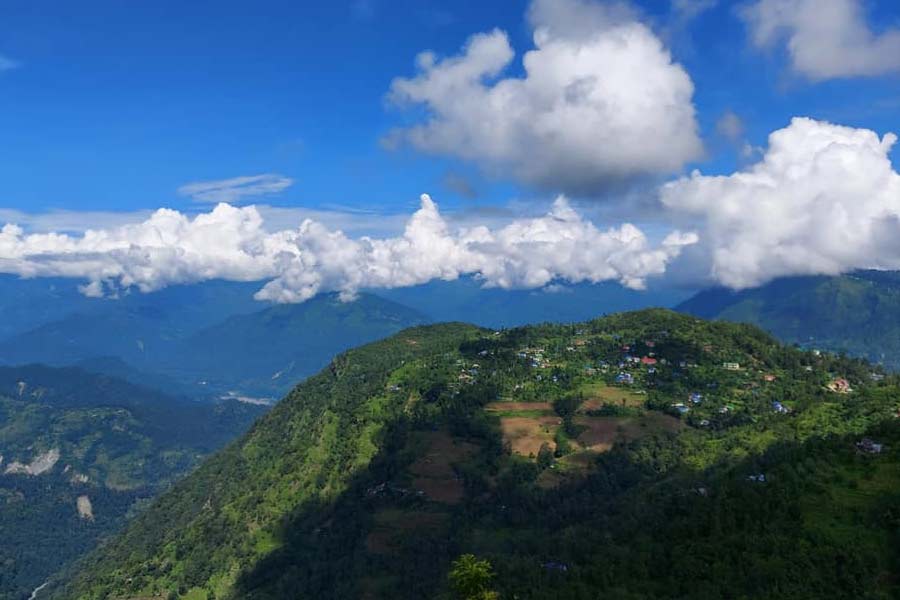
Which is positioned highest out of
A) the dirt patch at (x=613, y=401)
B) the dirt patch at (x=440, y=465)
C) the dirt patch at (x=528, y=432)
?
the dirt patch at (x=613, y=401)

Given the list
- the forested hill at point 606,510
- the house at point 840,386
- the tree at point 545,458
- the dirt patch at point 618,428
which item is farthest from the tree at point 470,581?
the house at point 840,386

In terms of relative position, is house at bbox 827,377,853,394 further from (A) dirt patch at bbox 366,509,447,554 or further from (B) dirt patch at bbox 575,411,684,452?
(A) dirt patch at bbox 366,509,447,554

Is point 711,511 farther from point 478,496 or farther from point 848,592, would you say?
point 478,496

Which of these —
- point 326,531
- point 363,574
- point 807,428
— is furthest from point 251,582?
point 807,428

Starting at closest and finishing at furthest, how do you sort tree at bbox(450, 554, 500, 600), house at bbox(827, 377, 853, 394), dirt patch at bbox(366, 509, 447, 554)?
tree at bbox(450, 554, 500, 600), dirt patch at bbox(366, 509, 447, 554), house at bbox(827, 377, 853, 394)

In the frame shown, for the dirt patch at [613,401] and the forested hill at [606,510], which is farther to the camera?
the dirt patch at [613,401]

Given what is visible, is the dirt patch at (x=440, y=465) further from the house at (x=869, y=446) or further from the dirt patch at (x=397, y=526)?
the house at (x=869, y=446)

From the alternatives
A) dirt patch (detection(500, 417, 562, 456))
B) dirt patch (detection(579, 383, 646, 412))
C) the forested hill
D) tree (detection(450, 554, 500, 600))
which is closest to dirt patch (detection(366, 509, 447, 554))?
the forested hill

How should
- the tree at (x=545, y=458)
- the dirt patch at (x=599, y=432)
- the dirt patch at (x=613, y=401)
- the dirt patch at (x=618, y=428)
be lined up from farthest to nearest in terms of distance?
the dirt patch at (x=613, y=401)
the dirt patch at (x=618, y=428)
the dirt patch at (x=599, y=432)
the tree at (x=545, y=458)
